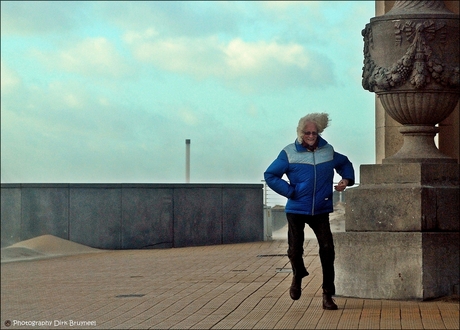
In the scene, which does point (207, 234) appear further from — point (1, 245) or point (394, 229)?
point (1, 245)

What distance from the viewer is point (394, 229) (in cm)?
1042

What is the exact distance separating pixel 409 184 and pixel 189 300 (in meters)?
2.48

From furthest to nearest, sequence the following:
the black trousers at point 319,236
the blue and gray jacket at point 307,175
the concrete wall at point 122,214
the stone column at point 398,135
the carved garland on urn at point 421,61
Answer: the concrete wall at point 122,214, the stone column at point 398,135, the carved garland on urn at point 421,61, the black trousers at point 319,236, the blue and gray jacket at point 307,175

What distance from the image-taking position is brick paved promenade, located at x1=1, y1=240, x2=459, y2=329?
28.5 feet

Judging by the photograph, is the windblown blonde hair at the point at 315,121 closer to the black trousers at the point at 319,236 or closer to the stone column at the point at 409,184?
the black trousers at the point at 319,236

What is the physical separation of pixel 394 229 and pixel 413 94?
148 centimetres

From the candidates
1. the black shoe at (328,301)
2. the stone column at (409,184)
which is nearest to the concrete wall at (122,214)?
the stone column at (409,184)

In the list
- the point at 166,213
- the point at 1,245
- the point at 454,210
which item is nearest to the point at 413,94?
the point at 454,210

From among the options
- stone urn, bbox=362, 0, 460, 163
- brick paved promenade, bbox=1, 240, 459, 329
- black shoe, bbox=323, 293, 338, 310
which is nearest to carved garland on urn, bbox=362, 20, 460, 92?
stone urn, bbox=362, 0, 460, 163

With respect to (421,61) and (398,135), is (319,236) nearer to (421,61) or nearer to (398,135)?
(421,61)

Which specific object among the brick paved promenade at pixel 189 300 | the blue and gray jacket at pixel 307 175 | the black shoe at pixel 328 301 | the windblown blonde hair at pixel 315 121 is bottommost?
the brick paved promenade at pixel 189 300

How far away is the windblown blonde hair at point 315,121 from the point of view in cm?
979

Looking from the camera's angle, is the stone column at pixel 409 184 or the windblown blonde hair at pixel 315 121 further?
the stone column at pixel 409 184

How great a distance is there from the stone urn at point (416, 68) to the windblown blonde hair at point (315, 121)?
4.43ft
